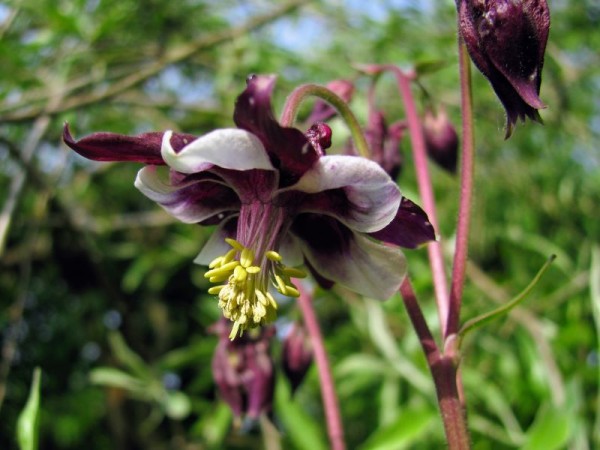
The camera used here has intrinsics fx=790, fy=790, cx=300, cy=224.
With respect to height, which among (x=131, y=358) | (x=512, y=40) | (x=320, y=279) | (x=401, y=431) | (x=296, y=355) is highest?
(x=512, y=40)

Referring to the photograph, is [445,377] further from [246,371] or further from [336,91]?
[246,371]

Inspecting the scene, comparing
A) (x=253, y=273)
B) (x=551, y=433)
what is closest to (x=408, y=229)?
(x=253, y=273)

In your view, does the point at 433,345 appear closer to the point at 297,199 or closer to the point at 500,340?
the point at 297,199

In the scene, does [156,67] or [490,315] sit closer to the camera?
[490,315]

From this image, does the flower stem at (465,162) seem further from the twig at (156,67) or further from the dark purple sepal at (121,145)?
the twig at (156,67)

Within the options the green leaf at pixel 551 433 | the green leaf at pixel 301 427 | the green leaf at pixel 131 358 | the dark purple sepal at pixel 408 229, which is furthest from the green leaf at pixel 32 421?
the green leaf at pixel 131 358

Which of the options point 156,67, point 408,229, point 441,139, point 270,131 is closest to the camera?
point 270,131

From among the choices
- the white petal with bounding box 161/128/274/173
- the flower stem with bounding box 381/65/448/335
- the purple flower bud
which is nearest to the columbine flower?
→ the white petal with bounding box 161/128/274/173

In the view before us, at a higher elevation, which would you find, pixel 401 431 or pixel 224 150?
pixel 224 150
